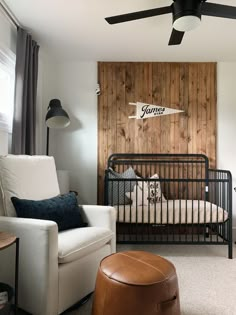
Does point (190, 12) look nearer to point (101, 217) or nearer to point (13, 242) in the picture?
point (101, 217)

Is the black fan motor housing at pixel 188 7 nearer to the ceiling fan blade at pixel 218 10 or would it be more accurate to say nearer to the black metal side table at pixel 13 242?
the ceiling fan blade at pixel 218 10

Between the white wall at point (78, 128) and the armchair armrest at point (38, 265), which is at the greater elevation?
the white wall at point (78, 128)

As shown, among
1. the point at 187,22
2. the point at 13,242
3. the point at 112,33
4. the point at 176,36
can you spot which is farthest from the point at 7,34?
the point at 13,242

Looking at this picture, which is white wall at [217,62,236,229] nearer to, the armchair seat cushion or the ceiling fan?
the ceiling fan

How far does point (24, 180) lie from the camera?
2.04m

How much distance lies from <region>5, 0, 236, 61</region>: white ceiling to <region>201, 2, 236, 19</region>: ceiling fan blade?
437mm

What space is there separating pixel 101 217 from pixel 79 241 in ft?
1.48

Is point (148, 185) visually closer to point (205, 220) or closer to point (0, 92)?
point (205, 220)

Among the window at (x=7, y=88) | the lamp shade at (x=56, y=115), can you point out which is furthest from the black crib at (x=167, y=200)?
the window at (x=7, y=88)

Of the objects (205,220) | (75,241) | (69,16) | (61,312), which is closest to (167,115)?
(205,220)

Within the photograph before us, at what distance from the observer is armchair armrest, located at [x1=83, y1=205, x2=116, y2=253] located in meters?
2.16

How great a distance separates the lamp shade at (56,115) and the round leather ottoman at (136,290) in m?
1.91

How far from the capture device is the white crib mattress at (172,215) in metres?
2.74

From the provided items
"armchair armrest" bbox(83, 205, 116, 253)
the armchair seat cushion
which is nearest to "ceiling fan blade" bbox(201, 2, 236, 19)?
"armchair armrest" bbox(83, 205, 116, 253)
